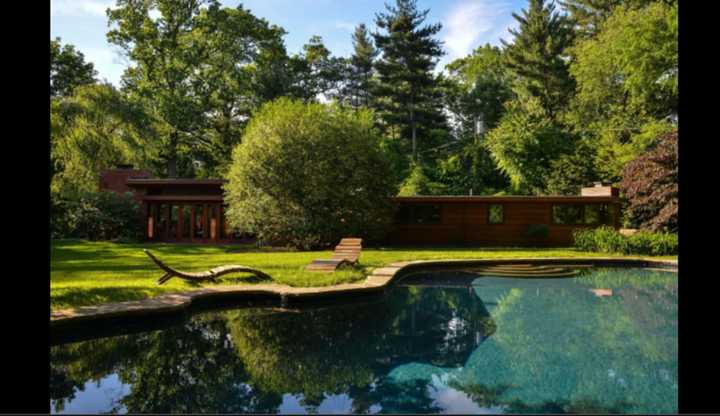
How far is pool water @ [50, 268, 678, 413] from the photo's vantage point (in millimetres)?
4973

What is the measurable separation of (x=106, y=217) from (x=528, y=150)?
25.3 m

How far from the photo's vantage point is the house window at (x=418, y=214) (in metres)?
21.6

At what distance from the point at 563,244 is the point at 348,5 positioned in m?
13.8

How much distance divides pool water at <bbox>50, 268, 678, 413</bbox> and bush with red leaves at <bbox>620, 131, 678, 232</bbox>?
9555mm

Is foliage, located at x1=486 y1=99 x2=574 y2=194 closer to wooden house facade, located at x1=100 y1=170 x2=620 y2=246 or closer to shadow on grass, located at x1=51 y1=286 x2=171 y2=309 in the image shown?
wooden house facade, located at x1=100 y1=170 x2=620 y2=246

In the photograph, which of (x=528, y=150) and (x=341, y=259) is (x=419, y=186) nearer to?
(x=528, y=150)

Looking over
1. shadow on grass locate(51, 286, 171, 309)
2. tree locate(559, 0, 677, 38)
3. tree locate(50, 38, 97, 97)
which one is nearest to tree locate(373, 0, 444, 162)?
tree locate(559, 0, 677, 38)

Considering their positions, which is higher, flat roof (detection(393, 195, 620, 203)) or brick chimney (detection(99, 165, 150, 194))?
brick chimney (detection(99, 165, 150, 194))

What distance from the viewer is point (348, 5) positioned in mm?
15203

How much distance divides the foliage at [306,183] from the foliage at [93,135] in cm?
977
